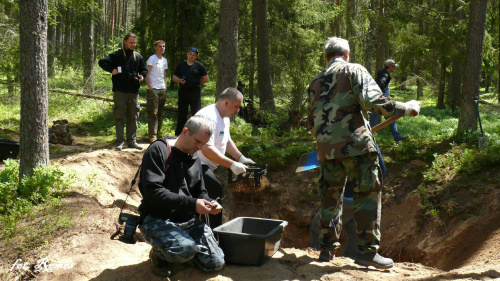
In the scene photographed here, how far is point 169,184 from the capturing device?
4125 mm

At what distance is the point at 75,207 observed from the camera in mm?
5895

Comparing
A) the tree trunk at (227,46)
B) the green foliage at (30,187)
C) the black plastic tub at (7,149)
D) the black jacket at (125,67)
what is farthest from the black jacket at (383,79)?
the black plastic tub at (7,149)

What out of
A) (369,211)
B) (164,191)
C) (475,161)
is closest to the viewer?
(164,191)

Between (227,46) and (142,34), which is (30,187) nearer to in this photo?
(227,46)

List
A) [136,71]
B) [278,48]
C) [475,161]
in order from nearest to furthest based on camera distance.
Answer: [475,161], [136,71], [278,48]

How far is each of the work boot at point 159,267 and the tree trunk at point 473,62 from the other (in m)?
6.52

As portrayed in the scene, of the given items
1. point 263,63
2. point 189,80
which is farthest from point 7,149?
point 263,63

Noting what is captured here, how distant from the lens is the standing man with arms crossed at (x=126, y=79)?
839 cm

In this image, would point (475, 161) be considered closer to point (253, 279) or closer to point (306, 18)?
point (253, 279)

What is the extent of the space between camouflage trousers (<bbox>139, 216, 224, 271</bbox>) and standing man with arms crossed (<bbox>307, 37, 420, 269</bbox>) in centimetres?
121

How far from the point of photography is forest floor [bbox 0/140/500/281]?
4.44 m

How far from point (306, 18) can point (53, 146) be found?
33.1ft

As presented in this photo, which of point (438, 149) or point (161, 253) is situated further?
point (438, 149)

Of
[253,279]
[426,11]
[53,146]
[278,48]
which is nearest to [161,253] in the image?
[253,279]
